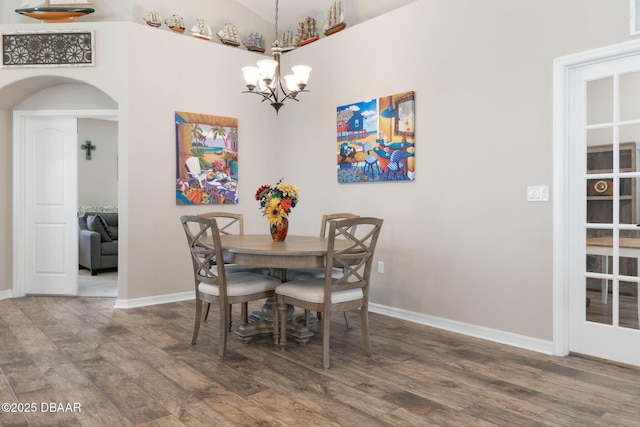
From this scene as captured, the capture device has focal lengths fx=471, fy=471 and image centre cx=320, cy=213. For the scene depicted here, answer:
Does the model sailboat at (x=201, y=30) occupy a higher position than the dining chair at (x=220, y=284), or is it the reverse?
the model sailboat at (x=201, y=30)

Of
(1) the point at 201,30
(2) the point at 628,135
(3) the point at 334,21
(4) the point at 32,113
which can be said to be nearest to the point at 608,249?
(2) the point at 628,135

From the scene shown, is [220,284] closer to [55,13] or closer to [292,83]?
[292,83]

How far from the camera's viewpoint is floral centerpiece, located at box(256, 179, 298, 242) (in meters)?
3.50

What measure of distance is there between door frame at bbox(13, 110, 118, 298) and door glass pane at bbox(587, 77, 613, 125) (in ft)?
14.6

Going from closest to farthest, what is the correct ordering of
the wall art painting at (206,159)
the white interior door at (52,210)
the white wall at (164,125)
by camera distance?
the white wall at (164,125)
the wall art painting at (206,159)
the white interior door at (52,210)

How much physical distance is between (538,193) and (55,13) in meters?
4.69

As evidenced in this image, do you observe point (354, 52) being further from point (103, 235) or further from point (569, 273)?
point (103, 235)

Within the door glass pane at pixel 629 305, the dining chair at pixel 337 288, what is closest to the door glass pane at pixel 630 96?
the door glass pane at pixel 629 305

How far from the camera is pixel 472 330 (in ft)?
12.0

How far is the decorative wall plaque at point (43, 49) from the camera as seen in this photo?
4.59 metres

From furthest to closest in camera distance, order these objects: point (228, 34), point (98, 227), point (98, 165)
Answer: point (98, 165) → point (98, 227) → point (228, 34)

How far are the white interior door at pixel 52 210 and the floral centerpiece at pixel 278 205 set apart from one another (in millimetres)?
2863

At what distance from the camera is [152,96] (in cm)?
478

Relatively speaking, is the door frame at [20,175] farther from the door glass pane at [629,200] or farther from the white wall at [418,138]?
the door glass pane at [629,200]
